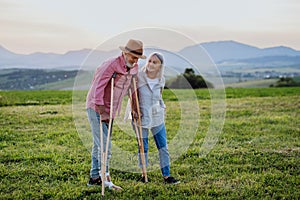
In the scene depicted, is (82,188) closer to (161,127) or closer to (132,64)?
(161,127)

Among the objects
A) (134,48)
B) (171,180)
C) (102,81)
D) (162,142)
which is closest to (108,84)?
(102,81)

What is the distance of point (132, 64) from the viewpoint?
227 inches

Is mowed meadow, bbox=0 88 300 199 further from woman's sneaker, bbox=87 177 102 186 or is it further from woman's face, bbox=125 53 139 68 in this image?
woman's face, bbox=125 53 139 68

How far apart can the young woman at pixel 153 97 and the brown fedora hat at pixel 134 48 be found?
1.17 ft

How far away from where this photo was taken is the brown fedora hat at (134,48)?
5617 millimetres

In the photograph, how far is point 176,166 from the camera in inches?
289

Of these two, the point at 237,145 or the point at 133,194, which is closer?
the point at 133,194

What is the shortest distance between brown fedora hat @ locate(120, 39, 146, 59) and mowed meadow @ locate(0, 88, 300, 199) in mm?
1896

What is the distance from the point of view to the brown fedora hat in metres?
5.62

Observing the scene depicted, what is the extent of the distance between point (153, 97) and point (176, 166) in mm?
1734

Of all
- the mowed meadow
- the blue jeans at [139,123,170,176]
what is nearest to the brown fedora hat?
the blue jeans at [139,123,170,176]

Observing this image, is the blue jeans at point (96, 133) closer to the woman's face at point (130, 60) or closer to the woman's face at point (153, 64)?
the woman's face at point (130, 60)

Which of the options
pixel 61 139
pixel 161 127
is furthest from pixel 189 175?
pixel 61 139

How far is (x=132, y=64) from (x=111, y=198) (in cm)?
180
